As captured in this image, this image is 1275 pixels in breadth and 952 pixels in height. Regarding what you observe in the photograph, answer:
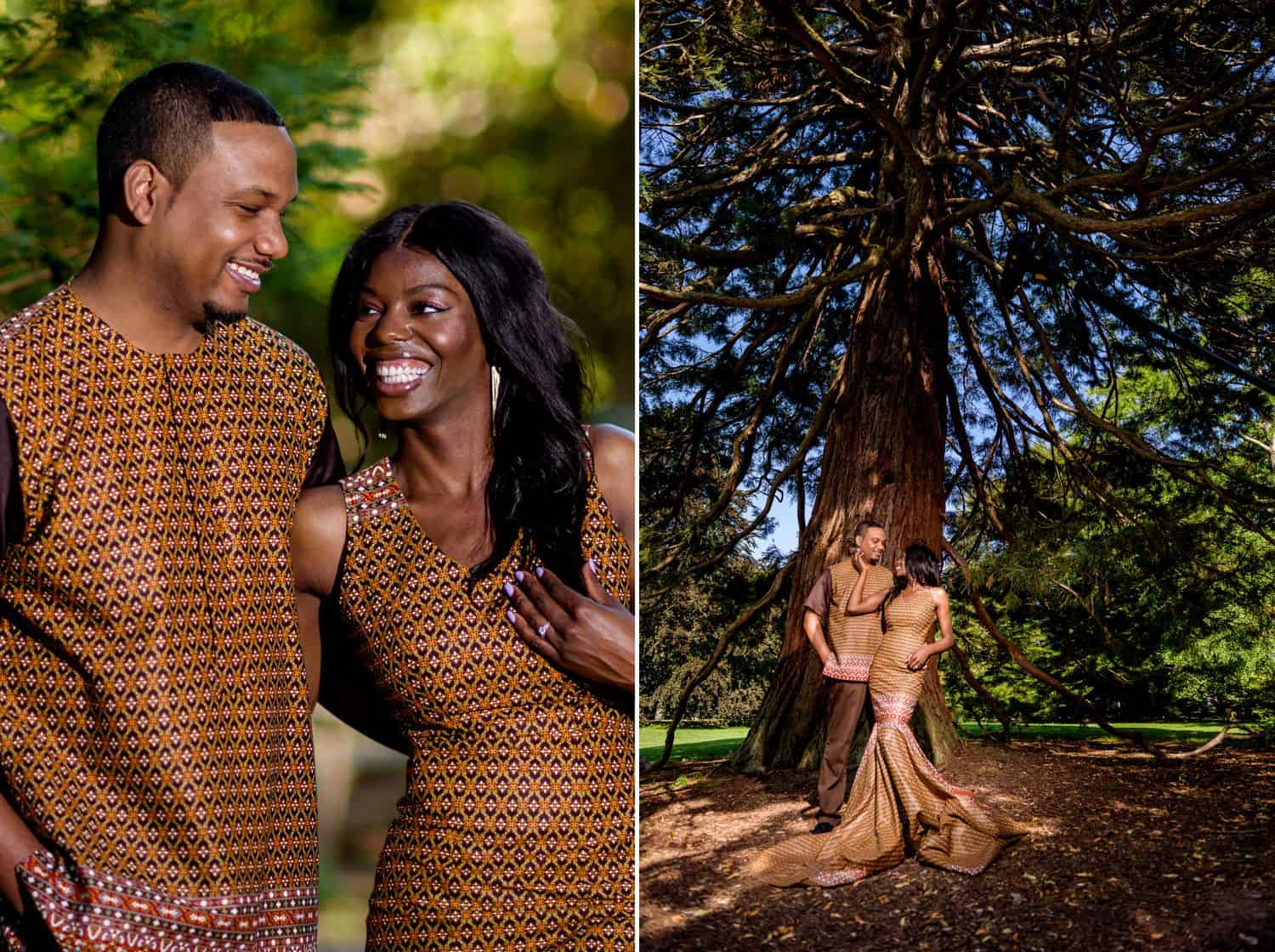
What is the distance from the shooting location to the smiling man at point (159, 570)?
1890mm

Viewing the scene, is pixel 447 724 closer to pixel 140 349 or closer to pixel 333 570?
pixel 333 570

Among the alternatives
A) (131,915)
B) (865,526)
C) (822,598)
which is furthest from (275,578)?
(865,526)

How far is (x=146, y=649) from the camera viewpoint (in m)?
1.93

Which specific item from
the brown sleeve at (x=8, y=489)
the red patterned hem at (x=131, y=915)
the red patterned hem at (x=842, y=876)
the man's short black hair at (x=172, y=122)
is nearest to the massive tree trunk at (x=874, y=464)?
the red patterned hem at (x=842, y=876)

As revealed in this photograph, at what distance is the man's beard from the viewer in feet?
6.68

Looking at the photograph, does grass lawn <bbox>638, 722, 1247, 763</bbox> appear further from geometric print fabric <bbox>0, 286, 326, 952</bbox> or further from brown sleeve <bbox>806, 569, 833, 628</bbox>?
geometric print fabric <bbox>0, 286, 326, 952</bbox>

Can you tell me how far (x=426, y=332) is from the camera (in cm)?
220

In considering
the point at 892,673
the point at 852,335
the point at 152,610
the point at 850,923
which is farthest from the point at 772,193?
the point at 152,610

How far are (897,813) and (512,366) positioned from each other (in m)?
2.44

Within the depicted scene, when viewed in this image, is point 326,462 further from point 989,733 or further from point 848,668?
point 989,733

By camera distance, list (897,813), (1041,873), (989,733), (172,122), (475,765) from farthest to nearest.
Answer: (989,733), (897,813), (1041,873), (475,765), (172,122)

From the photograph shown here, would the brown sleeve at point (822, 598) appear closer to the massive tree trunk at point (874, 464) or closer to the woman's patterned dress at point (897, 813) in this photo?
the massive tree trunk at point (874, 464)

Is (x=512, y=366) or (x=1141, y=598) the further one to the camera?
(x=1141, y=598)

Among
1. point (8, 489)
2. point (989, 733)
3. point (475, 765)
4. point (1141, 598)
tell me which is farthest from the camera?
point (989, 733)
